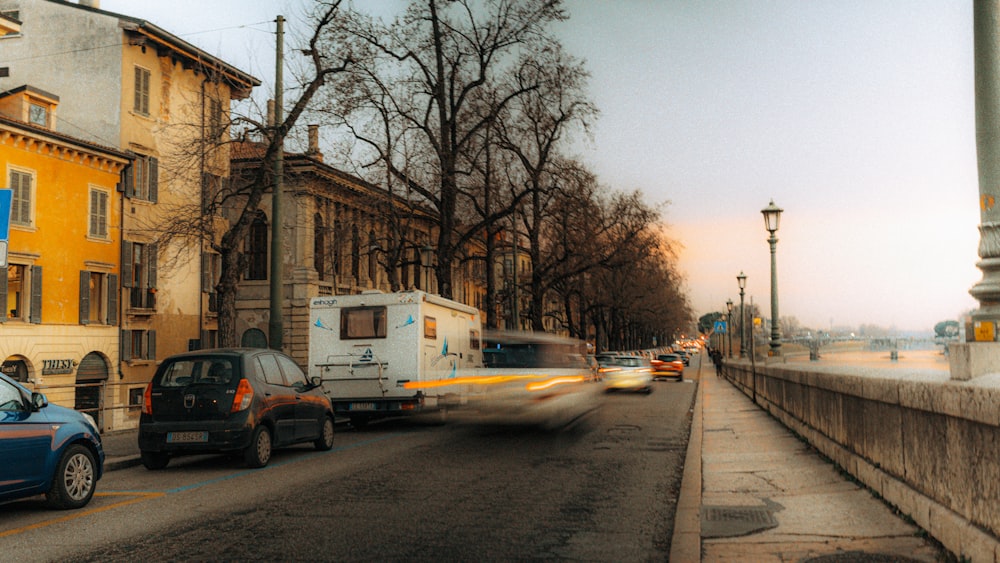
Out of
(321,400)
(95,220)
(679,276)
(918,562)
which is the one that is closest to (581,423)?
(321,400)

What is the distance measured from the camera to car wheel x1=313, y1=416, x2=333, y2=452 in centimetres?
1385

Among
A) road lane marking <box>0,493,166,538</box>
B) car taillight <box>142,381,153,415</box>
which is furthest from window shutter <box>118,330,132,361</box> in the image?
road lane marking <box>0,493,166,538</box>

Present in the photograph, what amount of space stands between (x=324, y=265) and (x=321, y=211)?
2.95m

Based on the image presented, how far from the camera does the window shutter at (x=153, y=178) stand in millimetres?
36500

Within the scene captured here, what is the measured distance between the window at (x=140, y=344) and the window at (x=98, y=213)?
13.4ft

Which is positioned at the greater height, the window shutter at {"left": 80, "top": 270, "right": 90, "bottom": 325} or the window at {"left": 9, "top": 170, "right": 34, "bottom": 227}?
the window at {"left": 9, "top": 170, "right": 34, "bottom": 227}

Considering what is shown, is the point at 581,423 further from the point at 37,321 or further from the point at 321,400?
the point at 37,321

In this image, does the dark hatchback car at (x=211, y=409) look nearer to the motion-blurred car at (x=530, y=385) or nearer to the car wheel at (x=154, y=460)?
the car wheel at (x=154, y=460)

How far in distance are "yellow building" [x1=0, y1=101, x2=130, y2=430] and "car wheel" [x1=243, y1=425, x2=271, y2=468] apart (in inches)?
805

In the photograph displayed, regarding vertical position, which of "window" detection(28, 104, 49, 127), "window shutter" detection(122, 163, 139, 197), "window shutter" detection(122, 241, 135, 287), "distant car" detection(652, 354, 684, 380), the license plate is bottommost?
"distant car" detection(652, 354, 684, 380)

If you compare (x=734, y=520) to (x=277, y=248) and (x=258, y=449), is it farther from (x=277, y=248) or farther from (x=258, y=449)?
(x=277, y=248)

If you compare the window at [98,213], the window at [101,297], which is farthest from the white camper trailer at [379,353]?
the window at [98,213]

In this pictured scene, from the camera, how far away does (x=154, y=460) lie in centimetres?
1191

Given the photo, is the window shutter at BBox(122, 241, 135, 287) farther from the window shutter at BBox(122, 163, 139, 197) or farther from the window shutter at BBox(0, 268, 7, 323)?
the window shutter at BBox(0, 268, 7, 323)
